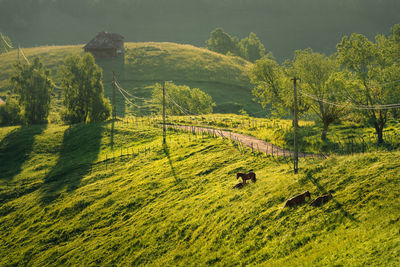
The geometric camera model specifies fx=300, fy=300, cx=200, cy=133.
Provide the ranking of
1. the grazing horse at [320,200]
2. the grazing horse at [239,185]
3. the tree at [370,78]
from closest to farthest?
the grazing horse at [320,200], the grazing horse at [239,185], the tree at [370,78]

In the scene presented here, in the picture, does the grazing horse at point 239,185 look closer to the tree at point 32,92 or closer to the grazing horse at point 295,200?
the grazing horse at point 295,200

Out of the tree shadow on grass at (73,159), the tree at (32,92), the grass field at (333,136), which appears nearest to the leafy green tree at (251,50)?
the grass field at (333,136)

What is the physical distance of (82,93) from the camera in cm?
6994

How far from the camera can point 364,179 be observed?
2291cm

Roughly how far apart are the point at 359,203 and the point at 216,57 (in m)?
120

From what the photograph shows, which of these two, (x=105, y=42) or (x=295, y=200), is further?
(x=105, y=42)

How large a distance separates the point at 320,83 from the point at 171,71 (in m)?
76.0

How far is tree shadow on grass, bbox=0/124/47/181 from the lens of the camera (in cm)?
5102

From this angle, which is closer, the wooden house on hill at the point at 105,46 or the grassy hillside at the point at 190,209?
the grassy hillside at the point at 190,209

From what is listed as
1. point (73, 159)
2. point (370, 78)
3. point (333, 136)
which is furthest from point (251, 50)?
point (73, 159)

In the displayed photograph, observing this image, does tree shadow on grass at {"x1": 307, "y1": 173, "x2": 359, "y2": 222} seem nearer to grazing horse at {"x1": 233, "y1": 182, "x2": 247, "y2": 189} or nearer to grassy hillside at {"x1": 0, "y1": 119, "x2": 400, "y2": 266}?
grassy hillside at {"x1": 0, "y1": 119, "x2": 400, "y2": 266}

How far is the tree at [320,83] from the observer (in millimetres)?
43562

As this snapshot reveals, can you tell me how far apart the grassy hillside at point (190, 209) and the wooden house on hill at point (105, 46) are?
3187 inches

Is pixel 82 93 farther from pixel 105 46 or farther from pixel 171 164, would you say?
pixel 105 46
